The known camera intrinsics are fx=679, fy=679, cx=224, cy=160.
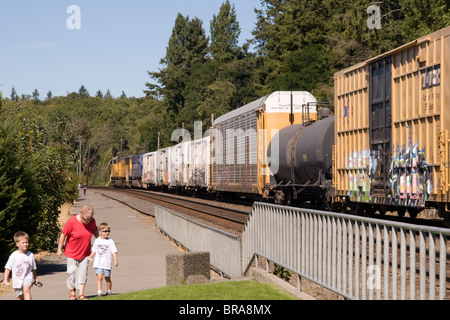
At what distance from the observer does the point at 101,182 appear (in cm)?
13512

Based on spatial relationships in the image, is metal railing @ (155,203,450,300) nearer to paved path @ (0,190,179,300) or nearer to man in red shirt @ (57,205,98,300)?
paved path @ (0,190,179,300)

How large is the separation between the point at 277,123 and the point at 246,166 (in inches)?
130

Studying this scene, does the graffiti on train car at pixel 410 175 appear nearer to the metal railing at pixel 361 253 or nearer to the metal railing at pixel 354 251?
the metal railing at pixel 354 251

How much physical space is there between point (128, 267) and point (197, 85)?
9647cm

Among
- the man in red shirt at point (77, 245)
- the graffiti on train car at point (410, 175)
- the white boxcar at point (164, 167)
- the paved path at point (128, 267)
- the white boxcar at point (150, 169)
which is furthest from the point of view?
the white boxcar at point (150, 169)

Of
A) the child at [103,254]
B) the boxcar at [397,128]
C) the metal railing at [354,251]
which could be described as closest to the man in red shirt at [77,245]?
the child at [103,254]

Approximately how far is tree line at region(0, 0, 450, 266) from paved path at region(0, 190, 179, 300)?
50.6 inches

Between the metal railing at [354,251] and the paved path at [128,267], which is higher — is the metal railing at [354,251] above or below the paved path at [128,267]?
above

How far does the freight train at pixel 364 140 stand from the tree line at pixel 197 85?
7497 millimetres

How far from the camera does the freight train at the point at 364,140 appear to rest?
1332cm

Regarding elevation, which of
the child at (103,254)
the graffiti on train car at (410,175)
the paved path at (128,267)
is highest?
the graffiti on train car at (410,175)

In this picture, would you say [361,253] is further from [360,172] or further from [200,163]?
[200,163]

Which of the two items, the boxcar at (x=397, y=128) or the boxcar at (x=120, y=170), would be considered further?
the boxcar at (x=120, y=170)

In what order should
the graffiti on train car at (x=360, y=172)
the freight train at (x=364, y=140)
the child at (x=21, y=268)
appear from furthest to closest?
the graffiti on train car at (x=360, y=172)
the freight train at (x=364, y=140)
the child at (x=21, y=268)
